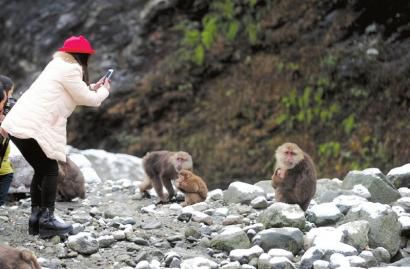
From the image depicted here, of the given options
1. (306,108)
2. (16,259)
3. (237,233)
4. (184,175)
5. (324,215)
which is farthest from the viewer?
(306,108)

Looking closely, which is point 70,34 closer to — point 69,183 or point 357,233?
point 69,183

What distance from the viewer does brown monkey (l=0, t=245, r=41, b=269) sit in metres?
4.30

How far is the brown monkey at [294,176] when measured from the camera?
6531mm

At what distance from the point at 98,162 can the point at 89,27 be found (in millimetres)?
5958

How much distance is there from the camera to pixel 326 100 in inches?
540

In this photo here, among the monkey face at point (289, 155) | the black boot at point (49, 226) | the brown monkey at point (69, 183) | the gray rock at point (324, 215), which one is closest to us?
the black boot at point (49, 226)

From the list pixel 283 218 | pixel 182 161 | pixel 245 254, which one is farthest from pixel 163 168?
pixel 245 254

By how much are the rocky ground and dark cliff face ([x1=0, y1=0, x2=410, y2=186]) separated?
5.81 m

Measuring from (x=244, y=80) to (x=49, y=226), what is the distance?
9661 mm

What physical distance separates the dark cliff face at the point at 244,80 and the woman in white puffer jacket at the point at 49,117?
7957mm

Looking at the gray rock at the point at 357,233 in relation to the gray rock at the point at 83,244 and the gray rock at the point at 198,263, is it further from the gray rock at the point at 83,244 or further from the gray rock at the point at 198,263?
the gray rock at the point at 83,244

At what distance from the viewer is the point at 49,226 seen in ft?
18.5

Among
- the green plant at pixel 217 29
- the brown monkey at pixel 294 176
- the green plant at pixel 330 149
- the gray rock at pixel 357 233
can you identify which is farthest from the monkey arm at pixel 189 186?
the green plant at pixel 217 29

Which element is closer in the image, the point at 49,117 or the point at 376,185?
the point at 49,117
